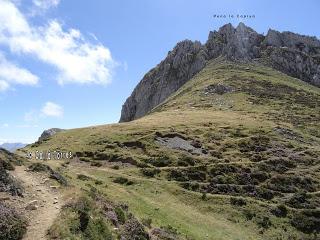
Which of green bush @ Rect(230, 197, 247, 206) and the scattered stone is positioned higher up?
the scattered stone

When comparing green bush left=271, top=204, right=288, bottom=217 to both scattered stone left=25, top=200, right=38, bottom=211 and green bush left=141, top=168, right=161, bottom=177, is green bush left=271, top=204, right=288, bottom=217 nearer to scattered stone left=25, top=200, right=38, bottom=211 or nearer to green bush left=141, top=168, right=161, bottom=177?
green bush left=141, top=168, right=161, bottom=177

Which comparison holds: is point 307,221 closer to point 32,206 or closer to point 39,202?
point 39,202

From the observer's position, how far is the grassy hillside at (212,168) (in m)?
50.2

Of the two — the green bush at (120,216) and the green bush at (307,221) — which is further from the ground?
the green bush at (120,216)

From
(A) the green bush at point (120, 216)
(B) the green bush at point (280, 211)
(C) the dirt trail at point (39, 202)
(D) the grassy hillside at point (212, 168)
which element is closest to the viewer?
(C) the dirt trail at point (39, 202)

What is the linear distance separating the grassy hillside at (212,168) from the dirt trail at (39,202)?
708cm

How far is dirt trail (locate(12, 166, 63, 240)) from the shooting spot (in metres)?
23.6

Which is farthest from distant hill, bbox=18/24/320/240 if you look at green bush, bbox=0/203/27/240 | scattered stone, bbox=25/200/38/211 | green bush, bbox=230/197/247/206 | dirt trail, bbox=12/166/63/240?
scattered stone, bbox=25/200/38/211

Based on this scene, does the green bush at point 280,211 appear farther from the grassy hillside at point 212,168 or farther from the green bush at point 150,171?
the green bush at point 150,171

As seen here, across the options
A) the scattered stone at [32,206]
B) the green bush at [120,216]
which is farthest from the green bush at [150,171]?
the scattered stone at [32,206]

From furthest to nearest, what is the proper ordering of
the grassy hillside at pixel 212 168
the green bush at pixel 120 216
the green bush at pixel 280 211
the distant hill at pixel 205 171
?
the green bush at pixel 280 211 < the grassy hillside at pixel 212 168 < the distant hill at pixel 205 171 < the green bush at pixel 120 216

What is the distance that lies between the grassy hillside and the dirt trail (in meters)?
7.08

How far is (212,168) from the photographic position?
70.2 meters

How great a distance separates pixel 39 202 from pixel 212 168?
4532 centimetres
